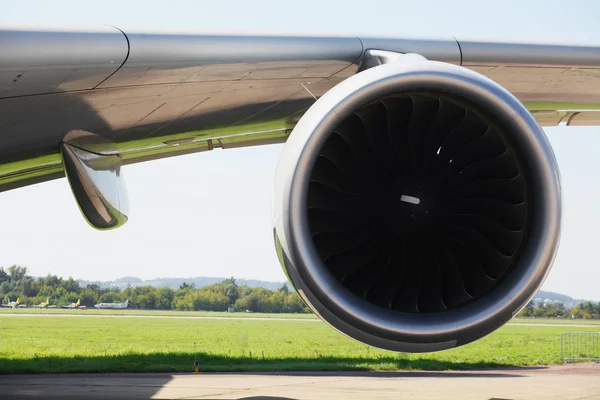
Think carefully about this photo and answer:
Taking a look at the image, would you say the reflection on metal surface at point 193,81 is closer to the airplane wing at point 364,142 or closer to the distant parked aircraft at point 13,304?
the airplane wing at point 364,142

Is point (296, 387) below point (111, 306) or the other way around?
A: below

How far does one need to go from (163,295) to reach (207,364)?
47802 millimetres

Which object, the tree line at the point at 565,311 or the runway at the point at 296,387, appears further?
the tree line at the point at 565,311

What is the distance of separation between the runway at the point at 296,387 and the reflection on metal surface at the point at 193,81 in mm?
4003

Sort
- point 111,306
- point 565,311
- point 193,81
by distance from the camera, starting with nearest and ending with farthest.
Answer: point 193,81 < point 565,311 < point 111,306

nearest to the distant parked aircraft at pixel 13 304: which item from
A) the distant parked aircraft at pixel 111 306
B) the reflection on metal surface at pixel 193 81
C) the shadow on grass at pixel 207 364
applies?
the distant parked aircraft at pixel 111 306

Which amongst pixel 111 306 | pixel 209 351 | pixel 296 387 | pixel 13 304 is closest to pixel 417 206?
pixel 296 387

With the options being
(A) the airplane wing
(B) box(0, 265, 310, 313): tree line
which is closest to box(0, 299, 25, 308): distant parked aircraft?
(B) box(0, 265, 310, 313): tree line

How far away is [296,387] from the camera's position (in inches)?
436

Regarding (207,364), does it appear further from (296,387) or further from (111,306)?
(111,306)

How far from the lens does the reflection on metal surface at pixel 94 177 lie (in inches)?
233

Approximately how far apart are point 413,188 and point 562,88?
2.37 m

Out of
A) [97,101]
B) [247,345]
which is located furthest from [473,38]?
[247,345]

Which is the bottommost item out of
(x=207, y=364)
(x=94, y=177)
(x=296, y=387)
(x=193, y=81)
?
(x=207, y=364)
